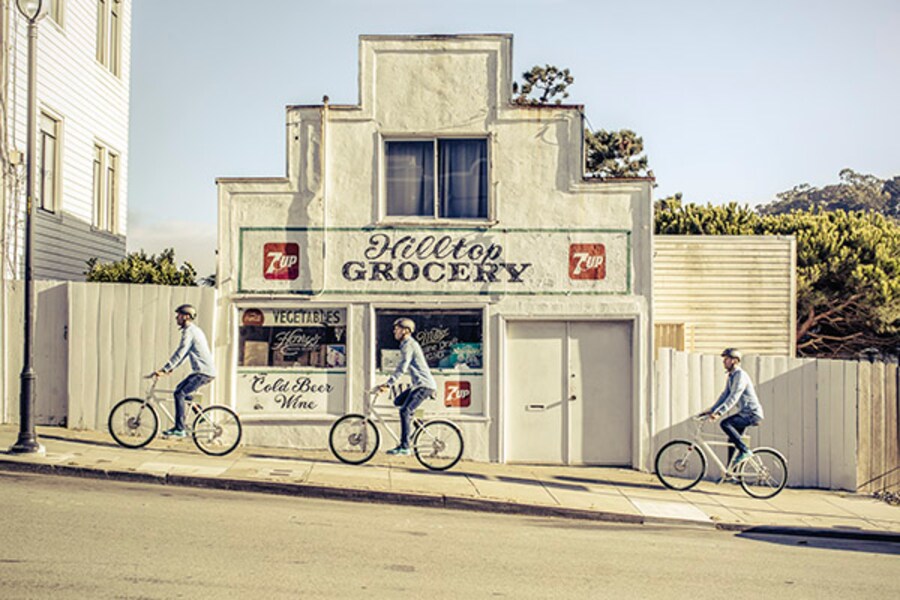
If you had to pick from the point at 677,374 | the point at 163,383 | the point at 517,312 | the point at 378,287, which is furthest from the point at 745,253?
the point at 163,383

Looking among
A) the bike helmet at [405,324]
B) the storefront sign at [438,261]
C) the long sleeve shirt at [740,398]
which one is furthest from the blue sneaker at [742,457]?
the bike helmet at [405,324]

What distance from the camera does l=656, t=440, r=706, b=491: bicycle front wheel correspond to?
13531 millimetres

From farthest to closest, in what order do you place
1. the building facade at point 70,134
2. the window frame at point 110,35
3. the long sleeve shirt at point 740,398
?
the window frame at point 110,35
the building facade at point 70,134
the long sleeve shirt at point 740,398

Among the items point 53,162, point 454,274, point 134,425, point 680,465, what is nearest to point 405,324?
point 454,274

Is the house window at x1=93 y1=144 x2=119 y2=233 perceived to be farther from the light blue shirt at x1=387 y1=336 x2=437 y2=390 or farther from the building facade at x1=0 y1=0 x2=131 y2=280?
the light blue shirt at x1=387 y1=336 x2=437 y2=390

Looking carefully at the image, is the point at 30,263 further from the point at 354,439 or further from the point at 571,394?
the point at 571,394

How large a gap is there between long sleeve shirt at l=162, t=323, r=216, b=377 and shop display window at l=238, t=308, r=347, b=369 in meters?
1.43

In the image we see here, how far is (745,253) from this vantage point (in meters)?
17.8

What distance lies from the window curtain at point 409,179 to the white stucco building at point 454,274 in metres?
0.16

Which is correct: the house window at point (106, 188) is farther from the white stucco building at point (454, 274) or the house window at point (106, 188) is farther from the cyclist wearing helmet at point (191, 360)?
the cyclist wearing helmet at point (191, 360)

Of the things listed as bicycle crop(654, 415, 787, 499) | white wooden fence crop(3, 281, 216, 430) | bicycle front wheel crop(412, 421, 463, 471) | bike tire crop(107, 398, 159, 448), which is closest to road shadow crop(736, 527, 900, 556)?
bicycle crop(654, 415, 787, 499)

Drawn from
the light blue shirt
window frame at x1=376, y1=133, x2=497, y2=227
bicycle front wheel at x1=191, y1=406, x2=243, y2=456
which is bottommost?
bicycle front wheel at x1=191, y1=406, x2=243, y2=456

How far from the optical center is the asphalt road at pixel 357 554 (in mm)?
7238

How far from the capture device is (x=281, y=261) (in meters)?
15.0
